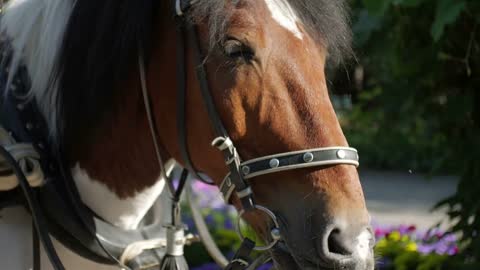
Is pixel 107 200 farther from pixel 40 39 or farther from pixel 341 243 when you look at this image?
pixel 341 243

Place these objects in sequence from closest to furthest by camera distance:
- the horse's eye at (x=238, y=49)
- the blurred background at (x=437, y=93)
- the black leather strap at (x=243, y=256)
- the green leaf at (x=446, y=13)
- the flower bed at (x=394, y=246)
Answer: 1. the horse's eye at (x=238, y=49)
2. the black leather strap at (x=243, y=256)
3. the green leaf at (x=446, y=13)
4. the blurred background at (x=437, y=93)
5. the flower bed at (x=394, y=246)

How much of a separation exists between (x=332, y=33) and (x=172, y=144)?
0.52m

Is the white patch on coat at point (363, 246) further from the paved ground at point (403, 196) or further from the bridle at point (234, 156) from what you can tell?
the paved ground at point (403, 196)

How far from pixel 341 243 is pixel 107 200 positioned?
30.7 inches

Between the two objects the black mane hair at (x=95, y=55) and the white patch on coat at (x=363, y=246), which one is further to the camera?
the black mane hair at (x=95, y=55)

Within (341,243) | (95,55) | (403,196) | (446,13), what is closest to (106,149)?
(95,55)

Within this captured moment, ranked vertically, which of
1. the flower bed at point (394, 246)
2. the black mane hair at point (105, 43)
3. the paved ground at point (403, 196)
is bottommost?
the paved ground at point (403, 196)

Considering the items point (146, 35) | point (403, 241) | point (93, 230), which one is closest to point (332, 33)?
point (146, 35)

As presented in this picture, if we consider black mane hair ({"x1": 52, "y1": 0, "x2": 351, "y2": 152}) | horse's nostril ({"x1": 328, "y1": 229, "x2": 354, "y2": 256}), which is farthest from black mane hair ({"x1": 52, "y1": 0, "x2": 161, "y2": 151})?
horse's nostril ({"x1": 328, "y1": 229, "x2": 354, "y2": 256})

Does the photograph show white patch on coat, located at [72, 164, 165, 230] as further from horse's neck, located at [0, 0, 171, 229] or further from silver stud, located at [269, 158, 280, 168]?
silver stud, located at [269, 158, 280, 168]

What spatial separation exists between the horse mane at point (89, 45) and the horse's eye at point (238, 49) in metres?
0.11

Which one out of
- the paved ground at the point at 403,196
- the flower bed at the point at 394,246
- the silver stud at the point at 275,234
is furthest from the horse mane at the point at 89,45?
the paved ground at the point at 403,196

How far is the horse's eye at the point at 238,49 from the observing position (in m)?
1.84

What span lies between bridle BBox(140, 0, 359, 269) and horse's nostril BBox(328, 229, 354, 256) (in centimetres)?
14
